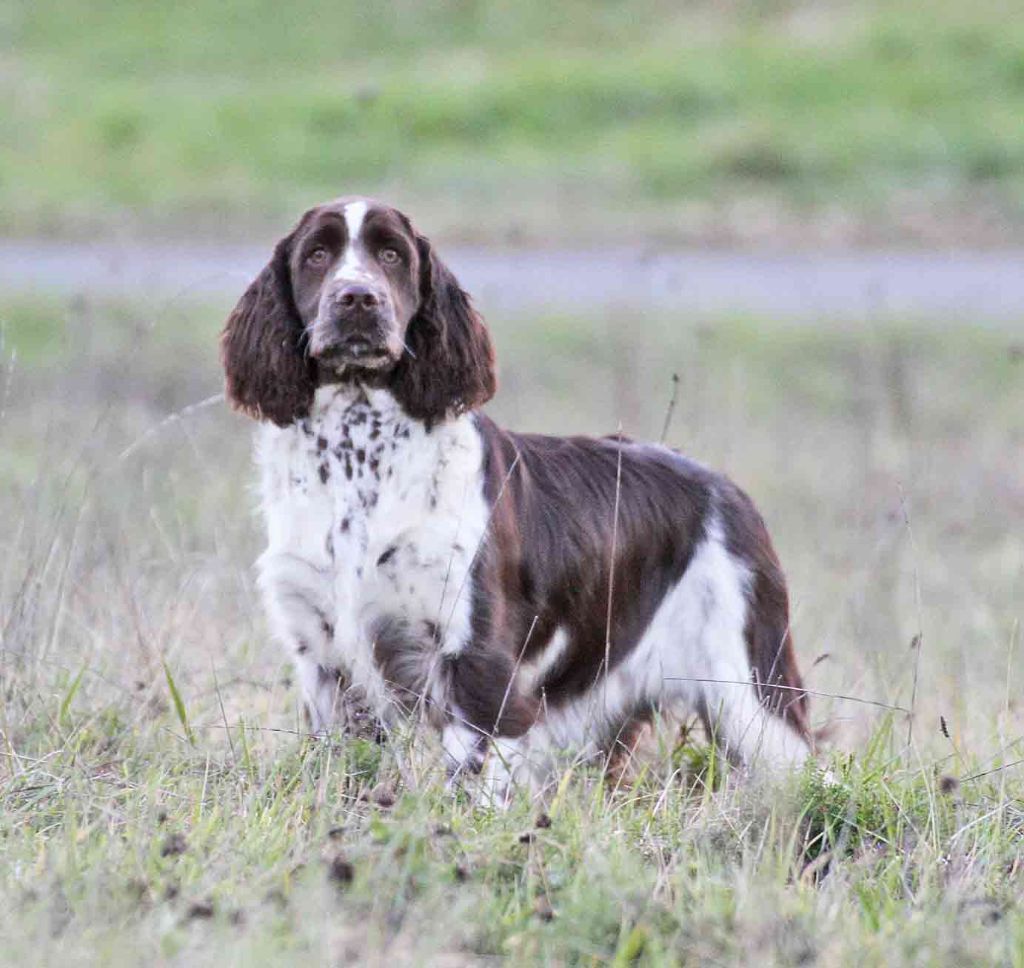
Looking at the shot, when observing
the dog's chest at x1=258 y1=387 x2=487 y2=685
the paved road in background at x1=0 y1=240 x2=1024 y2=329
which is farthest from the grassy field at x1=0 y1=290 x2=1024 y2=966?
the paved road in background at x1=0 y1=240 x2=1024 y2=329

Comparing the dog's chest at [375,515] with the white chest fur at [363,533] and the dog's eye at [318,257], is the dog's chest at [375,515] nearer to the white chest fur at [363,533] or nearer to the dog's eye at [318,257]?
the white chest fur at [363,533]

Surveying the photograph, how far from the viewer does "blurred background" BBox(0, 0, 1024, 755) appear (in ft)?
18.6

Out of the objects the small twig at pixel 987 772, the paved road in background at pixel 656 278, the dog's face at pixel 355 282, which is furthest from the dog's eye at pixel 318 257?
the paved road in background at pixel 656 278

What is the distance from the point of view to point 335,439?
454 cm

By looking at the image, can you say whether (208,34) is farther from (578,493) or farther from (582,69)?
(578,493)

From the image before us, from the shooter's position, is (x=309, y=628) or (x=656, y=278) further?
(x=656, y=278)

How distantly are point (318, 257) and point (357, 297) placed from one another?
28cm

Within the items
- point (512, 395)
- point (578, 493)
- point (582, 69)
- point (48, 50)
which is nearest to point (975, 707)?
point (578, 493)

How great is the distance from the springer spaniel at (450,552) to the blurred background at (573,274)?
A: 0.37m

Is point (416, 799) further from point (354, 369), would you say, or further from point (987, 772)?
point (987, 772)

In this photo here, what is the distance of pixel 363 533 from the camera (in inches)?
175

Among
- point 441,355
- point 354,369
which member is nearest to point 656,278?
point 441,355

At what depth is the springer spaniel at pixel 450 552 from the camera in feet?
14.5

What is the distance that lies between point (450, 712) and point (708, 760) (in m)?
0.75
